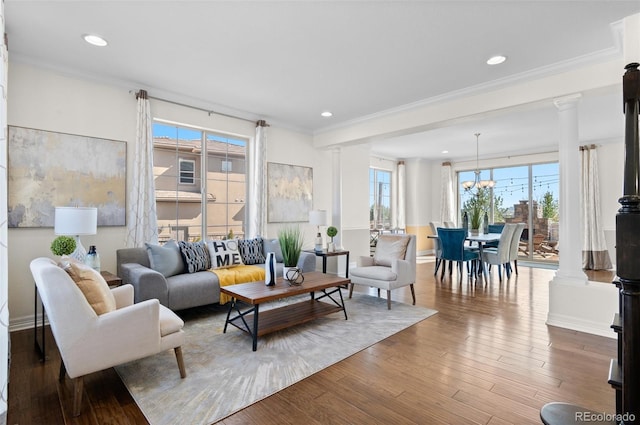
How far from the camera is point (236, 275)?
12.7 ft

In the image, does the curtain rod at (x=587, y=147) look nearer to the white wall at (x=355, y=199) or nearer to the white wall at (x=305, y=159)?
the white wall at (x=355, y=199)

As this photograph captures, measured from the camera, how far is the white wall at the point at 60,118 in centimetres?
323

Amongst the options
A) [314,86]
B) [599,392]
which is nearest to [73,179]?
[314,86]

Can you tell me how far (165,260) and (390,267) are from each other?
111 inches

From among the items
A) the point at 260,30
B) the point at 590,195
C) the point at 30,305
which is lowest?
the point at 30,305

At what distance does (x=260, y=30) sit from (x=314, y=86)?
1300 millimetres

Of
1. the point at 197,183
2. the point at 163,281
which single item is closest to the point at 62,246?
the point at 163,281

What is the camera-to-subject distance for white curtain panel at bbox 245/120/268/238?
5137mm

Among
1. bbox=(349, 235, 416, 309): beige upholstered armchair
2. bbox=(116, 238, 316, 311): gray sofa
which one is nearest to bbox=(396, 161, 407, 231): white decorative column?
bbox=(349, 235, 416, 309): beige upholstered armchair

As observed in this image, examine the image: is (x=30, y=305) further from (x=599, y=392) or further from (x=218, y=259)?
(x=599, y=392)

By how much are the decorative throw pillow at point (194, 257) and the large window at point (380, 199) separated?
507 centimetres

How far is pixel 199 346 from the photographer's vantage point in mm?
2854

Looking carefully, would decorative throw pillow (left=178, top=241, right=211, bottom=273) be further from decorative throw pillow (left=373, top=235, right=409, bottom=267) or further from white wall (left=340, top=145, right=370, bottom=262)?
white wall (left=340, top=145, right=370, bottom=262)

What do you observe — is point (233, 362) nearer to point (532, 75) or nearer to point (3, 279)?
point (3, 279)
